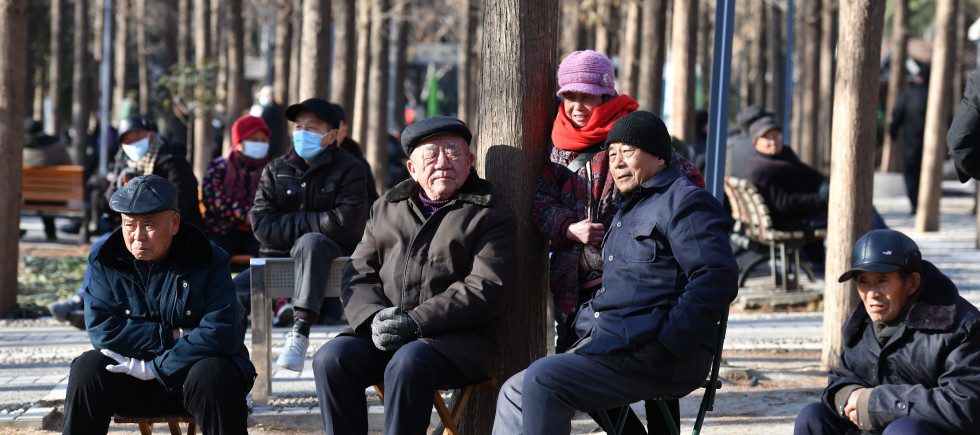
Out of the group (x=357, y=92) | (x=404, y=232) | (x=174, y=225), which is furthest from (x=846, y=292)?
(x=357, y=92)

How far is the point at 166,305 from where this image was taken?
473cm

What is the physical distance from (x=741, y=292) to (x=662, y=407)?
6.35 m

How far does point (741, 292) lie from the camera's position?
10.7 metres

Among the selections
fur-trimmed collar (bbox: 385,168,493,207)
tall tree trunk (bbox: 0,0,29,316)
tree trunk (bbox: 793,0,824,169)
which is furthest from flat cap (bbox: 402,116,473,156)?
tree trunk (bbox: 793,0,824,169)

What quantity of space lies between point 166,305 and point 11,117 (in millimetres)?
5427

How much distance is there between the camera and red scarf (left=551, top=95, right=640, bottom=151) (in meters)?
5.07

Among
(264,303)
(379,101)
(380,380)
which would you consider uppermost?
(379,101)

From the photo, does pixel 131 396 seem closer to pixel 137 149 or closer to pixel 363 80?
pixel 137 149

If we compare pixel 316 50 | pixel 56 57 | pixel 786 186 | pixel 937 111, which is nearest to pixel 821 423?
pixel 786 186

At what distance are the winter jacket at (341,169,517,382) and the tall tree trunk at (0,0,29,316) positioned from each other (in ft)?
17.9

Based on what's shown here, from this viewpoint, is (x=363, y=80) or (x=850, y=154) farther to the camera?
(x=363, y=80)

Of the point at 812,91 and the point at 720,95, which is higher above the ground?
the point at 812,91

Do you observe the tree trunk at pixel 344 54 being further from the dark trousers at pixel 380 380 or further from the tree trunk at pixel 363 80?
the dark trousers at pixel 380 380

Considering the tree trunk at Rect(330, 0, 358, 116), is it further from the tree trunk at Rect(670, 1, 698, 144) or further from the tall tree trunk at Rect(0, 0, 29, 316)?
the tall tree trunk at Rect(0, 0, 29, 316)
